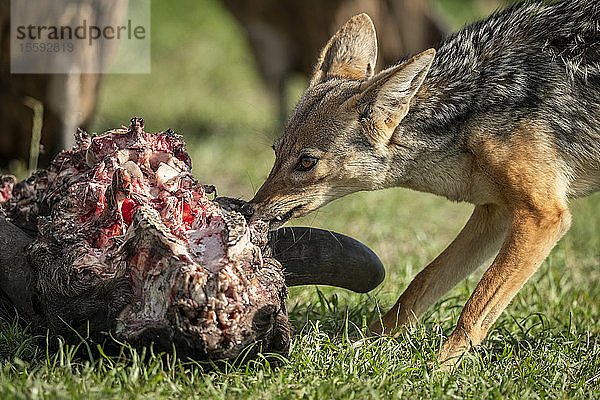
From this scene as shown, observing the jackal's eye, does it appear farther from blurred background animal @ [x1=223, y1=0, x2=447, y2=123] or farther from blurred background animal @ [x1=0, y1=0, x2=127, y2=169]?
blurred background animal @ [x1=223, y1=0, x2=447, y2=123]

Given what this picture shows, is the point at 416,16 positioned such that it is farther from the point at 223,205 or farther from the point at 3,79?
the point at 223,205

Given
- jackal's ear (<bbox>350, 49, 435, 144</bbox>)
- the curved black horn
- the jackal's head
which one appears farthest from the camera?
the jackal's head

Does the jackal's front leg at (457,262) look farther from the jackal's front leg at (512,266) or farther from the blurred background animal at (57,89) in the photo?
the blurred background animal at (57,89)

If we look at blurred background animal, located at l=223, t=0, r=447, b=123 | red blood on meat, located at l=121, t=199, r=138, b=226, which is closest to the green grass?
red blood on meat, located at l=121, t=199, r=138, b=226

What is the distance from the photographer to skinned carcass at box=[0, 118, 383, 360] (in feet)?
9.62

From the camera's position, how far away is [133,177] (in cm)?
332

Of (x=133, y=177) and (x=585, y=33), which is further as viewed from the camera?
(x=585, y=33)

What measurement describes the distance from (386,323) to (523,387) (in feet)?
3.16

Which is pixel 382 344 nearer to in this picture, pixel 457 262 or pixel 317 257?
pixel 317 257

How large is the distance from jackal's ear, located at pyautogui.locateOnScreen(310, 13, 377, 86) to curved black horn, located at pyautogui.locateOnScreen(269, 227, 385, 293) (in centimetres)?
120

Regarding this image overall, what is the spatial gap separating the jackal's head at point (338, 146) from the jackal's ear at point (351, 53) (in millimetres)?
381

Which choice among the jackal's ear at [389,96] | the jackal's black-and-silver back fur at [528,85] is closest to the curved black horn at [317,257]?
the jackal's ear at [389,96]

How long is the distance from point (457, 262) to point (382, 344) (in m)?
0.91

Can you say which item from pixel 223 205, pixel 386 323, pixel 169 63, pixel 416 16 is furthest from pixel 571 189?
pixel 169 63
